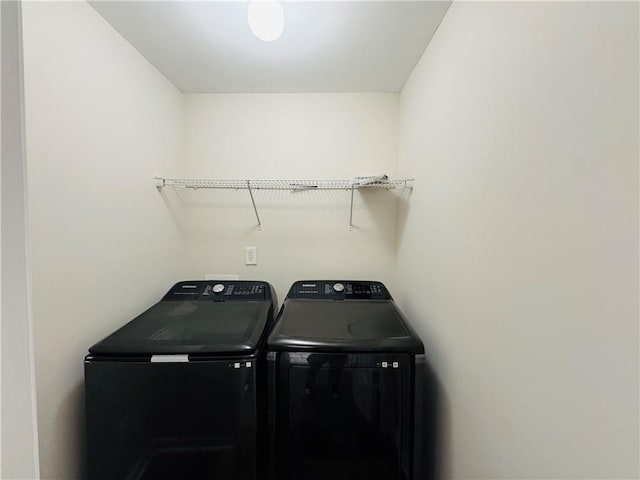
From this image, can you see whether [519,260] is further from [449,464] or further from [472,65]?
[449,464]

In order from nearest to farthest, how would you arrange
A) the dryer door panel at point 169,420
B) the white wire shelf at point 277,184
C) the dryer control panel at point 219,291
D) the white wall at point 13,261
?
the white wall at point 13,261
the dryer door panel at point 169,420
the dryer control panel at point 219,291
the white wire shelf at point 277,184

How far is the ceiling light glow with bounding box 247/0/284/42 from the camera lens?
1.00 m

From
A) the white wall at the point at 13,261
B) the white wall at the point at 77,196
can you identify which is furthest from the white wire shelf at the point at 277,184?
the white wall at the point at 13,261

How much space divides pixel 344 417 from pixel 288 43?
1.70 metres

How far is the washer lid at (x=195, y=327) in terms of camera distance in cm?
108

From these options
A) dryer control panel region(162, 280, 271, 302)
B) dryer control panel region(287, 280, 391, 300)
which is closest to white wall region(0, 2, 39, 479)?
dryer control panel region(162, 280, 271, 302)

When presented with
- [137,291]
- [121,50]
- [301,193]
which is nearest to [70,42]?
[121,50]

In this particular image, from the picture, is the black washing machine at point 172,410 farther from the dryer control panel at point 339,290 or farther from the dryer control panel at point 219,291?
the dryer control panel at point 339,290

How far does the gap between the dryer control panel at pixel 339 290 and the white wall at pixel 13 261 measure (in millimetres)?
1317

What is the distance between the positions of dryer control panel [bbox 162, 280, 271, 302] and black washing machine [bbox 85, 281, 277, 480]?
556 mm

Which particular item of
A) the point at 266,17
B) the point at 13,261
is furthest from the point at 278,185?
the point at 13,261

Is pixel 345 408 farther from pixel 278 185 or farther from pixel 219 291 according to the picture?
pixel 278 185

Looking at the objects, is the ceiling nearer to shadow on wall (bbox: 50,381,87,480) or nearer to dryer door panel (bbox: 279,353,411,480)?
dryer door panel (bbox: 279,353,411,480)

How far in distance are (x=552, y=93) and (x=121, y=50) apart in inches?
67.9
